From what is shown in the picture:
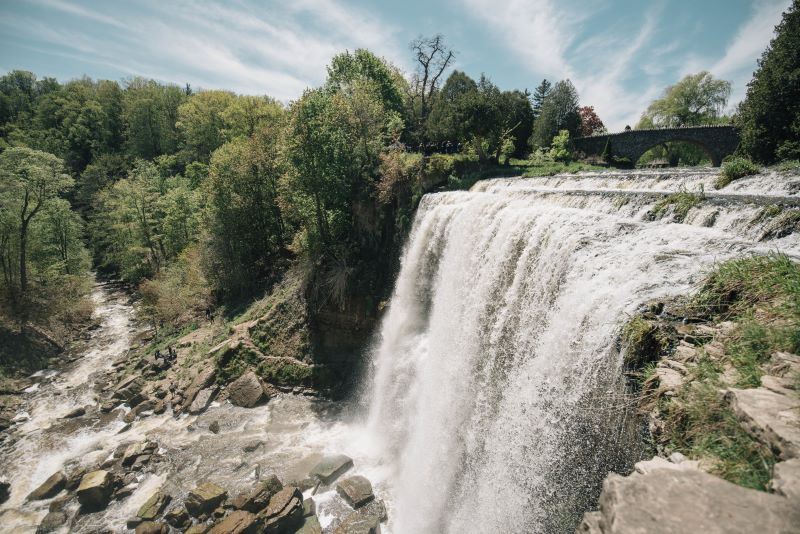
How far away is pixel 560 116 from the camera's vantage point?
4112 centimetres

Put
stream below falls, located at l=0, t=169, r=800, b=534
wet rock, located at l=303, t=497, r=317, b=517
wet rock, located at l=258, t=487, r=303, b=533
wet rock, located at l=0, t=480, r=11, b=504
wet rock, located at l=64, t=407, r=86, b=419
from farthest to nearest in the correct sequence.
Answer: wet rock, located at l=64, t=407, r=86, b=419 < wet rock, located at l=0, t=480, r=11, b=504 < wet rock, located at l=303, t=497, r=317, b=517 < wet rock, located at l=258, t=487, r=303, b=533 < stream below falls, located at l=0, t=169, r=800, b=534

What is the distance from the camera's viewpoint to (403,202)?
19797 mm

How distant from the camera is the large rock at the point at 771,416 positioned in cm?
281

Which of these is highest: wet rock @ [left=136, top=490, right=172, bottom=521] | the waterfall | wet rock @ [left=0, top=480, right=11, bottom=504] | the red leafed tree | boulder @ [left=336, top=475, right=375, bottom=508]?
the red leafed tree

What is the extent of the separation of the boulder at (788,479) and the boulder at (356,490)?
455 inches

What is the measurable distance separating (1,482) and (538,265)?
20882mm

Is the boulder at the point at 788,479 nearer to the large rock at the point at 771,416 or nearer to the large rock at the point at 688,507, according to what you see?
the large rock at the point at 688,507

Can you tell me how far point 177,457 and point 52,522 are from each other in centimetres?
370

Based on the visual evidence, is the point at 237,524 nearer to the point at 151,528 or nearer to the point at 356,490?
the point at 151,528

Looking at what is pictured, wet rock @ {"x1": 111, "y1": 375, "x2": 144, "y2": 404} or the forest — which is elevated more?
the forest

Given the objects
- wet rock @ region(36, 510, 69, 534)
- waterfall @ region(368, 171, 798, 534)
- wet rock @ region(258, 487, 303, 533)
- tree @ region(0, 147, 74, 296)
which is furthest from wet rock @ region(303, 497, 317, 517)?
tree @ region(0, 147, 74, 296)

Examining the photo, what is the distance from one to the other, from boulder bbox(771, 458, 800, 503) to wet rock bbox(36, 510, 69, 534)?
18.1 metres

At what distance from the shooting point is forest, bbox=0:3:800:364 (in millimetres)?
19047

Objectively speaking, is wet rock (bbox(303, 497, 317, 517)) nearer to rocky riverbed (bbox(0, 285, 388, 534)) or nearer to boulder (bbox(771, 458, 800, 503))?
rocky riverbed (bbox(0, 285, 388, 534))
